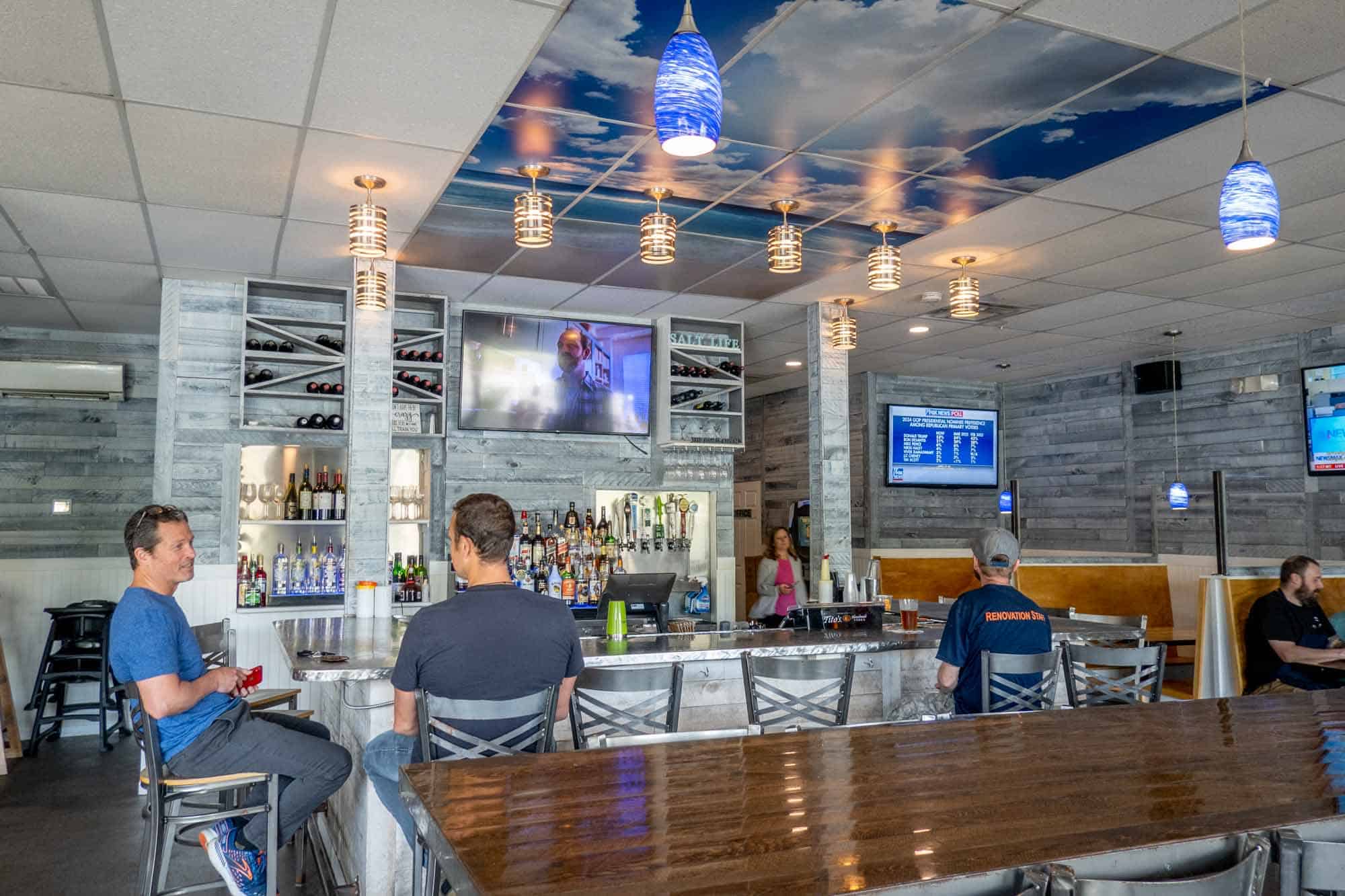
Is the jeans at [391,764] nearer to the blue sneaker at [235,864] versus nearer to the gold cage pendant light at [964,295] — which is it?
the blue sneaker at [235,864]

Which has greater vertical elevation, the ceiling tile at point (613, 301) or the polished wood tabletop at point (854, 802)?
the ceiling tile at point (613, 301)

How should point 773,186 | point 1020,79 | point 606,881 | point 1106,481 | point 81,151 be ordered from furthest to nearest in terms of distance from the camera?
point 1106,481 → point 773,186 → point 81,151 → point 1020,79 → point 606,881

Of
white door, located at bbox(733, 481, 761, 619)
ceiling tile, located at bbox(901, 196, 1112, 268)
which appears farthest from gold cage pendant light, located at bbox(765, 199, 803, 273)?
white door, located at bbox(733, 481, 761, 619)

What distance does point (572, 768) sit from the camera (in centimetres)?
214

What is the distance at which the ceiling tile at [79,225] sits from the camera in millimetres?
4738

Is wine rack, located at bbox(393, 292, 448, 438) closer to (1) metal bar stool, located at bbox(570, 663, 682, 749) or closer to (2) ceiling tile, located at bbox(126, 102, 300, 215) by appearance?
(2) ceiling tile, located at bbox(126, 102, 300, 215)

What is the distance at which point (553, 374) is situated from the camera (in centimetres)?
734

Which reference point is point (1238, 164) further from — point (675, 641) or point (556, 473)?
point (556, 473)

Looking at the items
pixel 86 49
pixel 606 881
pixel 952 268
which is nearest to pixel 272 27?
pixel 86 49

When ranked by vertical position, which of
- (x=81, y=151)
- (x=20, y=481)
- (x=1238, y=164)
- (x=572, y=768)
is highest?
(x=81, y=151)

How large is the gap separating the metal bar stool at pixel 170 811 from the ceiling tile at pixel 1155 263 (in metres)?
5.58

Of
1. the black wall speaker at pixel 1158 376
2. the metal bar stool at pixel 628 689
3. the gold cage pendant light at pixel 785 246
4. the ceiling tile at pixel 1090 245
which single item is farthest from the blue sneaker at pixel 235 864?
the black wall speaker at pixel 1158 376

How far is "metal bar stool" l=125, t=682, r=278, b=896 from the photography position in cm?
309

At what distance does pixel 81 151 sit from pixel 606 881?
4.18 m
